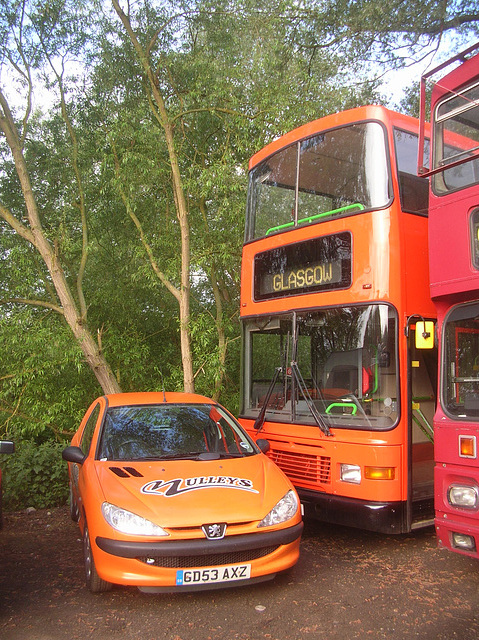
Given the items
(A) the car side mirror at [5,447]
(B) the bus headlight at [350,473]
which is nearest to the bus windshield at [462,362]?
(B) the bus headlight at [350,473]

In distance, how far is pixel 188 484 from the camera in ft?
15.2

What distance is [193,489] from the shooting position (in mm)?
4570

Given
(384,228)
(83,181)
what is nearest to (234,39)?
(83,181)

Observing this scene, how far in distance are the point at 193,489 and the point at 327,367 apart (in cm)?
226

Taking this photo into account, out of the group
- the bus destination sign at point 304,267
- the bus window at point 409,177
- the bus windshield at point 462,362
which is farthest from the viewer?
the bus destination sign at point 304,267

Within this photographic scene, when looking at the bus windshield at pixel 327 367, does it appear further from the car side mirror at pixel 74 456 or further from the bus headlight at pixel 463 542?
the car side mirror at pixel 74 456

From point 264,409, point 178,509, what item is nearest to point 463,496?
point 178,509

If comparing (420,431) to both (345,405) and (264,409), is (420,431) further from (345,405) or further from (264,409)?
(264,409)

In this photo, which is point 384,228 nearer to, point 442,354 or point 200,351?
point 442,354

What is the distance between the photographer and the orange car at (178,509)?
4176 millimetres

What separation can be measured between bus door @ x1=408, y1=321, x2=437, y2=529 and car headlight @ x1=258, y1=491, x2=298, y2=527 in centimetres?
138

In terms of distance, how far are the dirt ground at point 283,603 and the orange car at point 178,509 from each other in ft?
0.80

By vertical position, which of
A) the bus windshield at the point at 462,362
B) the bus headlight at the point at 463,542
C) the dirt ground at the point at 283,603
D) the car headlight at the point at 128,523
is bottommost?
the dirt ground at the point at 283,603

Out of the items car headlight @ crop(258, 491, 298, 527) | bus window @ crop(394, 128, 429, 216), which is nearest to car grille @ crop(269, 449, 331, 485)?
car headlight @ crop(258, 491, 298, 527)
